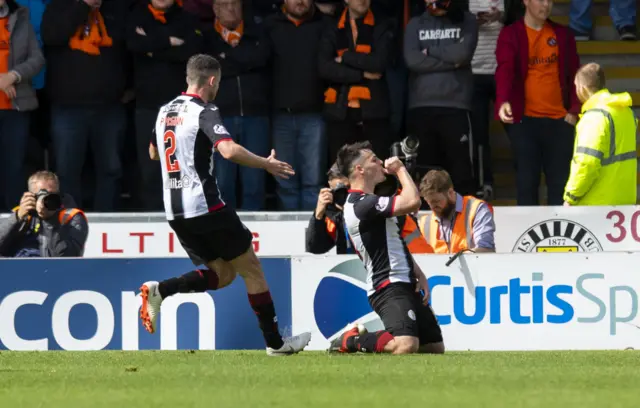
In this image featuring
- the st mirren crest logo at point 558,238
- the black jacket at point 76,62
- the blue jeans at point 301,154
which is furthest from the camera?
the blue jeans at point 301,154

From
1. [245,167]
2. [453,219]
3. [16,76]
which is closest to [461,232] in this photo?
[453,219]

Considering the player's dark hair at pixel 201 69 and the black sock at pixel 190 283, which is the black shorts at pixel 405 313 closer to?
the black sock at pixel 190 283

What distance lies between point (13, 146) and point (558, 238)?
15.9 feet

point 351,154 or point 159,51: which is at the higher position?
point 159,51

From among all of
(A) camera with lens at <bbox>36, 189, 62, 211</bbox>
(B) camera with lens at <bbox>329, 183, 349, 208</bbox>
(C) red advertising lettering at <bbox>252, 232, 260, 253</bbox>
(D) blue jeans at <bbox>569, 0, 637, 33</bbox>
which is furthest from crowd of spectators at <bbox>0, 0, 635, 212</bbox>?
(B) camera with lens at <bbox>329, 183, 349, 208</bbox>

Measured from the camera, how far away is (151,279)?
11047 millimetres

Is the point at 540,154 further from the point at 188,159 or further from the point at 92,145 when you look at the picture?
the point at 188,159

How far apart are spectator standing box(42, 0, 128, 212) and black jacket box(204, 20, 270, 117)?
911mm

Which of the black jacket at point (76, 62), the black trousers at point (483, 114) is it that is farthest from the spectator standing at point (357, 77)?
the black jacket at point (76, 62)

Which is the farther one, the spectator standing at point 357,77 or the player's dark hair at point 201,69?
the spectator standing at point 357,77

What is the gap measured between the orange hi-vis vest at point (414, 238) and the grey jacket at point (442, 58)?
1885 millimetres

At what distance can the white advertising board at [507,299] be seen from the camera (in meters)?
10.9

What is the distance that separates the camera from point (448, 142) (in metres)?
13.0

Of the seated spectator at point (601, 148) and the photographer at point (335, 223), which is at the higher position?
the seated spectator at point (601, 148)
